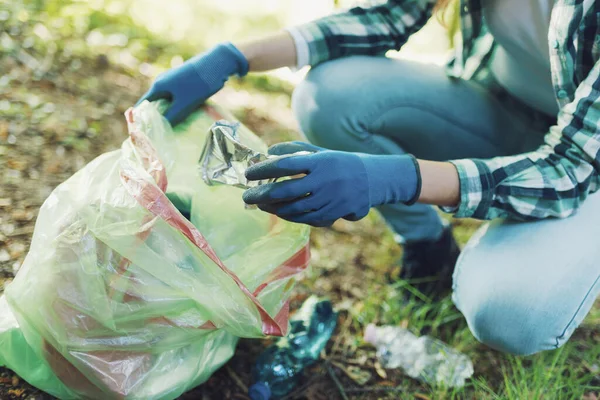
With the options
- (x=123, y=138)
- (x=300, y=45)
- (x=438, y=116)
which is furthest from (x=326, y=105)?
(x=123, y=138)

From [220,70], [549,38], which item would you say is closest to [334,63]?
[220,70]

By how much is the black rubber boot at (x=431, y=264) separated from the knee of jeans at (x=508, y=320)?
347 millimetres

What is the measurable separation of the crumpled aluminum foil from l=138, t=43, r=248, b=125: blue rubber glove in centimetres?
20

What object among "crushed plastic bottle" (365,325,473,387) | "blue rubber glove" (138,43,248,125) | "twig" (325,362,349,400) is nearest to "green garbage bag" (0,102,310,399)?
"blue rubber glove" (138,43,248,125)

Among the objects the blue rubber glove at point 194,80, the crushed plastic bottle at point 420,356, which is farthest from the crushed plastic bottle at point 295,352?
the blue rubber glove at point 194,80

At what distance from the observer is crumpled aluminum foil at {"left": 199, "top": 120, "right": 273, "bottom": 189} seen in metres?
0.95

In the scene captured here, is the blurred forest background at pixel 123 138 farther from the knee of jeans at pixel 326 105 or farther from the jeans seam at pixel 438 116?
the jeans seam at pixel 438 116

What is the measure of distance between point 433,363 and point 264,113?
1.27 metres

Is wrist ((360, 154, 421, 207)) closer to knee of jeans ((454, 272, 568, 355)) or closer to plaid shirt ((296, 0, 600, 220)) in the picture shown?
plaid shirt ((296, 0, 600, 220))

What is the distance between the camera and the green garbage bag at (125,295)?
91 centimetres

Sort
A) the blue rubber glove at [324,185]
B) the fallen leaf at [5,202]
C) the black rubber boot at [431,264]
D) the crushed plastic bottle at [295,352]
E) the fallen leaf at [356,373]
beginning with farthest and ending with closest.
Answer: the black rubber boot at [431,264] → the fallen leaf at [5,202] → the fallen leaf at [356,373] → the crushed plastic bottle at [295,352] → the blue rubber glove at [324,185]

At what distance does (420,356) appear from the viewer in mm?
1306

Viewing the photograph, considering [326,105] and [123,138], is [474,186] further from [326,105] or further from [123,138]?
[123,138]

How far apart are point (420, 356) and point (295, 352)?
0.30 metres
